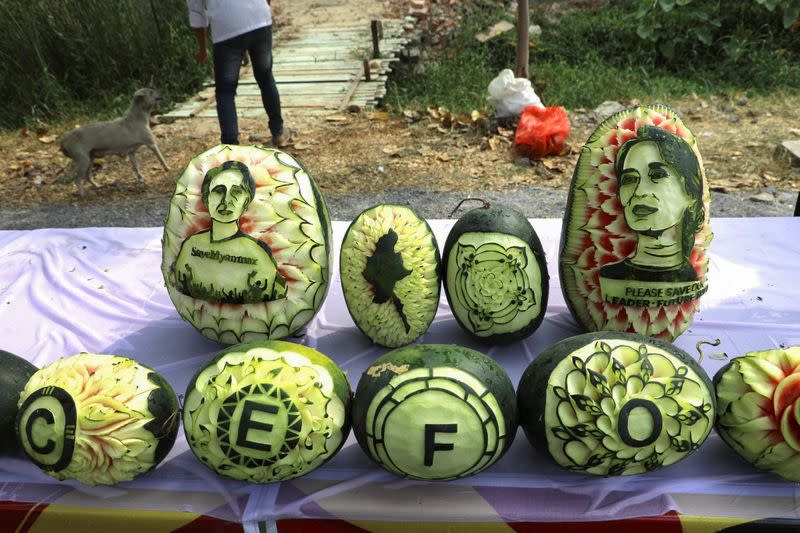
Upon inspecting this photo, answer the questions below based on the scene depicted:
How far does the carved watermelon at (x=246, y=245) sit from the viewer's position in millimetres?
1673

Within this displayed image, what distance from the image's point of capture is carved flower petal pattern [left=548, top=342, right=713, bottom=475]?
4.12 ft

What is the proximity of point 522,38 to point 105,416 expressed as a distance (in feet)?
17.1

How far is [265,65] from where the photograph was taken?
4.77 metres

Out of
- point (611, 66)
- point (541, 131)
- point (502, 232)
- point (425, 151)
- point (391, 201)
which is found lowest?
point (391, 201)

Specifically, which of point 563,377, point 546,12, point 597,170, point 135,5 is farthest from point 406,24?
point 563,377

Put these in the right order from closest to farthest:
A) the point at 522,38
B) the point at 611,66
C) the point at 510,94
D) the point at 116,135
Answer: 1. the point at 116,135
2. the point at 510,94
3. the point at 522,38
4. the point at 611,66

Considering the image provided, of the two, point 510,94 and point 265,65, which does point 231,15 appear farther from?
point 510,94

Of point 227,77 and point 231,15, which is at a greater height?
point 231,15

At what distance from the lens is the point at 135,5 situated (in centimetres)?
746

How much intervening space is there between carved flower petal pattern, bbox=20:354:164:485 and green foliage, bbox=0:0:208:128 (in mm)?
6041

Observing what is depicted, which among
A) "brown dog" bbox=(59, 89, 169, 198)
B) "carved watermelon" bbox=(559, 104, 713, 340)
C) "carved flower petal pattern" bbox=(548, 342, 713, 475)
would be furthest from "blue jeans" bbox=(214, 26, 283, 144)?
"carved flower petal pattern" bbox=(548, 342, 713, 475)

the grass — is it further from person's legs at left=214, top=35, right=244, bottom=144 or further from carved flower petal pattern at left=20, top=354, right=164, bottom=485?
carved flower petal pattern at left=20, top=354, right=164, bottom=485

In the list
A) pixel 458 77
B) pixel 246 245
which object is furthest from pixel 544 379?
pixel 458 77

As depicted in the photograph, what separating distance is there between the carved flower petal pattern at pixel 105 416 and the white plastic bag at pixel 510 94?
176 inches
